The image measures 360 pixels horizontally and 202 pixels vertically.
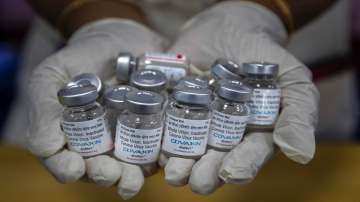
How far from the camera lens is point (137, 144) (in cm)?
73

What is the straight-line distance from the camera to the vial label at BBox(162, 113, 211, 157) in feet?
2.39

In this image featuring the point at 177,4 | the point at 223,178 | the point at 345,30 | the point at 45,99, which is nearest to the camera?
the point at 223,178

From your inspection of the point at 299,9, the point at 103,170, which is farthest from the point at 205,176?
the point at 299,9

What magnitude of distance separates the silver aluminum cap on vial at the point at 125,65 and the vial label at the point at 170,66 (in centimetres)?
3

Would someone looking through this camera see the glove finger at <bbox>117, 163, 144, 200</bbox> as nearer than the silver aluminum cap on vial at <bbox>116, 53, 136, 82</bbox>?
Yes

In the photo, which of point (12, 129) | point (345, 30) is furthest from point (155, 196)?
point (345, 30)

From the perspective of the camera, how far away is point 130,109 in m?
0.74

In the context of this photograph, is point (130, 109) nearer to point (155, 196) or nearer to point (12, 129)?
point (155, 196)

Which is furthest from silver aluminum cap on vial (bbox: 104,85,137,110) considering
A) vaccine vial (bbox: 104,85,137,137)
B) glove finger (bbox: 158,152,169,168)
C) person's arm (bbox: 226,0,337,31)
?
person's arm (bbox: 226,0,337,31)

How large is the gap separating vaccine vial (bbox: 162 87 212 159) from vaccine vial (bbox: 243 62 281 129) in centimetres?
9

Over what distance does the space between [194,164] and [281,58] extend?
0.26 meters

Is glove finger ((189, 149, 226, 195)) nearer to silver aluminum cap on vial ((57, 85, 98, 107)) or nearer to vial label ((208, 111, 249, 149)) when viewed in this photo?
vial label ((208, 111, 249, 149))

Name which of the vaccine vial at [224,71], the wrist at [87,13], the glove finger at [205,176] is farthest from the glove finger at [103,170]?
the wrist at [87,13]

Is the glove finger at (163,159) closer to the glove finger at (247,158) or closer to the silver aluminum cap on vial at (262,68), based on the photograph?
the glove finger at (247,158)
